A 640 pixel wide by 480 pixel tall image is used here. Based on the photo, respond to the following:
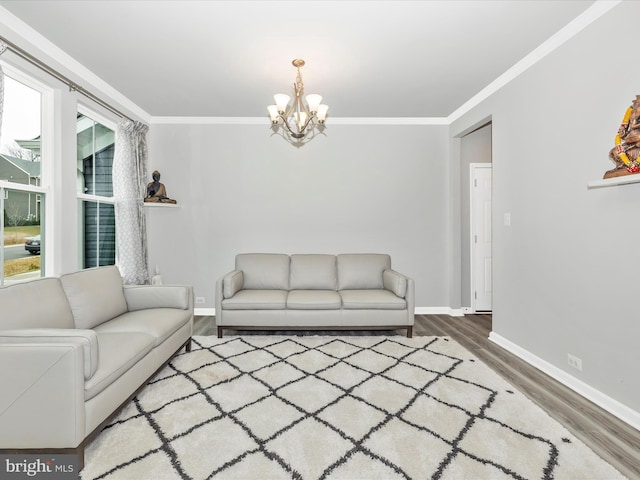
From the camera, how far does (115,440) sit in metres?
1.85

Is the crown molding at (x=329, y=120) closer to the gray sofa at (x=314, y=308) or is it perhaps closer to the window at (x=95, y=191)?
the window at (x=95, y=191)

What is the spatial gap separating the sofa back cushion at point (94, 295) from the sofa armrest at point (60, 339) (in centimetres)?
72

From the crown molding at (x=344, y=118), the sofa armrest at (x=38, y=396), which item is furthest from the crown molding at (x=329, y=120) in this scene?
the sofa armrest at (x=38, y=396)

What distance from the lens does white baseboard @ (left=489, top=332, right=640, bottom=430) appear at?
2.07 meters

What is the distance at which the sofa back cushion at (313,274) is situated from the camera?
13.8 ft

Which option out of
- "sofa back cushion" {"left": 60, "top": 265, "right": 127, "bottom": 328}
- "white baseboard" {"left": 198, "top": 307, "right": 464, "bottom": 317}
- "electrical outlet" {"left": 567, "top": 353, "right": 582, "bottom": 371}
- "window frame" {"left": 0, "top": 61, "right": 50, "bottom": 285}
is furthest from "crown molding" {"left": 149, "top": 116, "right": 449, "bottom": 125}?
"electrical outlet" {"left": 567, "top": 353, "right": 582, "bottom": 371}

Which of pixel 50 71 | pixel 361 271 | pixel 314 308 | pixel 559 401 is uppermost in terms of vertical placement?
pixel 50 71

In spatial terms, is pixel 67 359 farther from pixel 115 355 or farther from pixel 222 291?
pixel 222 291

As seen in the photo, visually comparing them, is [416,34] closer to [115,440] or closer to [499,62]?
[499,62]

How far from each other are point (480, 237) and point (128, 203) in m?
4.75

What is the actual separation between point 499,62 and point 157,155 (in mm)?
4386

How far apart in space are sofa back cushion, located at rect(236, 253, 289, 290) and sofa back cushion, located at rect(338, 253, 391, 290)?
76 cm

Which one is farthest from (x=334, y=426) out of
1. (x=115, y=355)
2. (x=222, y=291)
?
(x=222, y=291)

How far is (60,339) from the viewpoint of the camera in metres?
1.66
